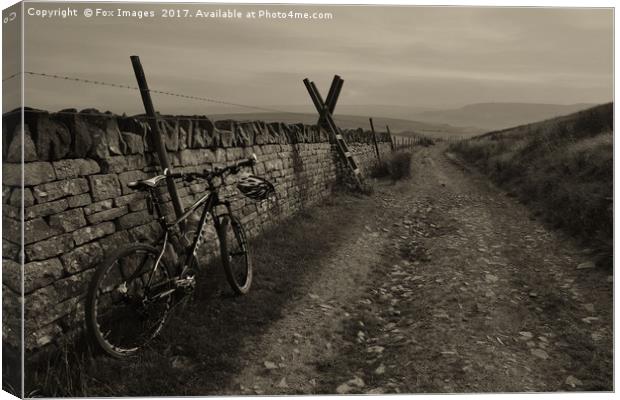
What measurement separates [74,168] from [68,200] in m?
0.25

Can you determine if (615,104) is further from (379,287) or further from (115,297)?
(115,297)

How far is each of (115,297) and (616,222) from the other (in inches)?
174

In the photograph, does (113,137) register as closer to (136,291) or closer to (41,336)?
(136,291)

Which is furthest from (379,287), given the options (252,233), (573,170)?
(573,170)

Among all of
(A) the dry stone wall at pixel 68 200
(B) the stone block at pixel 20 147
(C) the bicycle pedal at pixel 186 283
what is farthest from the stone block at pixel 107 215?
(C) the bicycle pedal at pixel 186 283

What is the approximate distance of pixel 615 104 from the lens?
13.3ft

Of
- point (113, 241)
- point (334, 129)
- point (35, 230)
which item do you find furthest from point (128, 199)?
point (334, 129)

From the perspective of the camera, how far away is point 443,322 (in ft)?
13.6

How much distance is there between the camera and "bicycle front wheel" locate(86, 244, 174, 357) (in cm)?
326

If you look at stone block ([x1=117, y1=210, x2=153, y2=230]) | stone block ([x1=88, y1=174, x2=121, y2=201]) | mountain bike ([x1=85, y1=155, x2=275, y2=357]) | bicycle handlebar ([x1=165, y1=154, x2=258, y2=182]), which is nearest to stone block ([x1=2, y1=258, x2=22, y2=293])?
mountain bike ([x1=85, y1=155, x2=275, y2=357])

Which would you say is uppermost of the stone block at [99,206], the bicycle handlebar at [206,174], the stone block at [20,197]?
the bicycle handlebar at [206,174]

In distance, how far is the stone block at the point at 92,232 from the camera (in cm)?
339

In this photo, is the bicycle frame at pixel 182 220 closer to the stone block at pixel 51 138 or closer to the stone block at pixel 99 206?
the stone block at pixel 99 206

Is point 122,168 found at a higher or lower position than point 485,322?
higher
